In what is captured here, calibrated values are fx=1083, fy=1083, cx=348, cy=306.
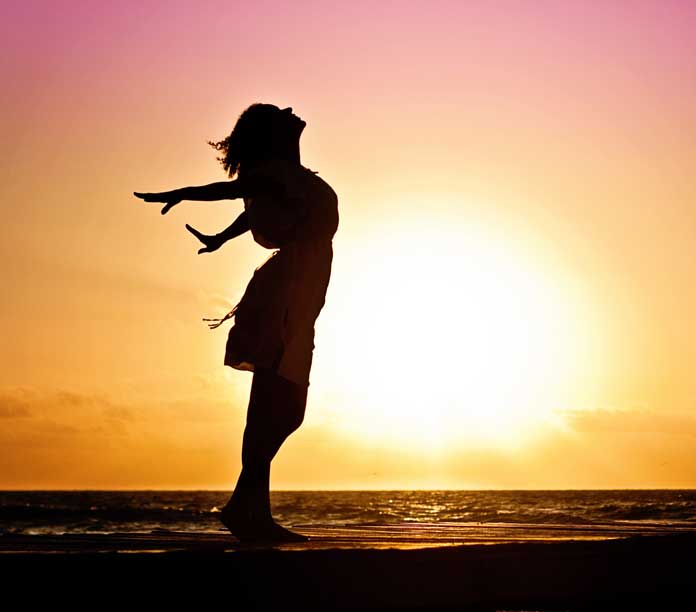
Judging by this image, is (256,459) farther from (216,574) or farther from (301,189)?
(216,574)

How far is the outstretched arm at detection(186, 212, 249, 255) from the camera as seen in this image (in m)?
6.66

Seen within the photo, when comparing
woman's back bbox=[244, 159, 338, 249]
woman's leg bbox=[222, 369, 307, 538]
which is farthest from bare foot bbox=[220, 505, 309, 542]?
woman's back bbox=[244, 159, 338, 249]

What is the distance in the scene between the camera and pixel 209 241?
21.9 ft

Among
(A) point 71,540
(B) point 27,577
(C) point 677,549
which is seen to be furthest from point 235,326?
(B) point 27,577

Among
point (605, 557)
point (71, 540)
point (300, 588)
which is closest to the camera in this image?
point (300, 588)

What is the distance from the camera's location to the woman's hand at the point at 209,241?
21.8 feet

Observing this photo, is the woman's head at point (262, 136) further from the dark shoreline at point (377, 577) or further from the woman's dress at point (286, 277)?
the dark shoreline at point (377, 577)

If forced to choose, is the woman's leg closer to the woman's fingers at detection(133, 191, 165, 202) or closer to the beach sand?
the woman's fingers at detection(133, 191, 165, 202)

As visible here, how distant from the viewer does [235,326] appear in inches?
251

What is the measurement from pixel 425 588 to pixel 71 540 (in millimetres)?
2664

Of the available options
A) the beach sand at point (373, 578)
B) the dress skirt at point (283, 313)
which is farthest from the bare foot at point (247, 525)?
the beach sand at point (373, 578)

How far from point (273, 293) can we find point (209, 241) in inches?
27.0

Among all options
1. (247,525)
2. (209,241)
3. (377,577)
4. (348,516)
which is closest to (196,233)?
(209,241)

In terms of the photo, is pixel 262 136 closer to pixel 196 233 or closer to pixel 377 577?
pixel 196 233
